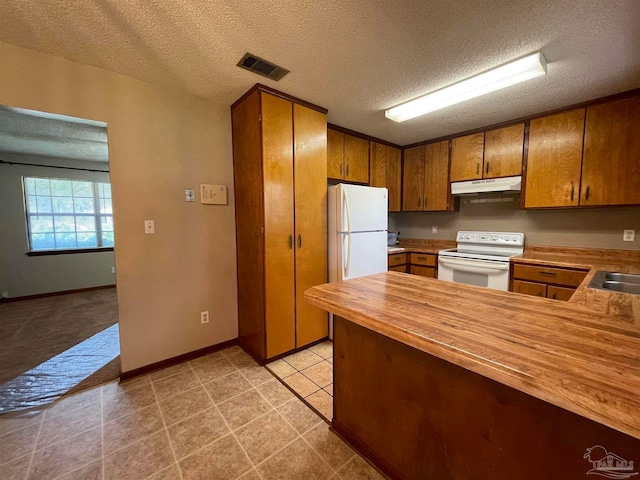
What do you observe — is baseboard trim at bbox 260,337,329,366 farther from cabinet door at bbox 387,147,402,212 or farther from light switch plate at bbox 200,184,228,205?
cabinet door at bbox 387,147,402,212

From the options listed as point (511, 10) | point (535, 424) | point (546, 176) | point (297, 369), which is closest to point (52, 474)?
point (297, 369)

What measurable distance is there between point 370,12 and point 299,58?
57 cm

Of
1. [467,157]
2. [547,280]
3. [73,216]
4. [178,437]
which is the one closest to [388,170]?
[467,157]

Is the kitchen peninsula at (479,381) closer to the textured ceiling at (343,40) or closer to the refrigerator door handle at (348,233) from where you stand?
the refrigerator door handle at (348,233)

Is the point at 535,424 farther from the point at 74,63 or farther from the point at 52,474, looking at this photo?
the point at 74,63

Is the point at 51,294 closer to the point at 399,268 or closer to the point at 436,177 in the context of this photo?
the point at 399,268

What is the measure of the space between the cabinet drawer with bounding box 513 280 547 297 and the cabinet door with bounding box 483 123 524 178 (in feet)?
4.00

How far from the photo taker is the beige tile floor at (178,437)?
1.35 metres

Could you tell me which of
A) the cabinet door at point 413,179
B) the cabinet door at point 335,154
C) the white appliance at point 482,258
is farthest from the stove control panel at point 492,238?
the cabinet door at point 335,154

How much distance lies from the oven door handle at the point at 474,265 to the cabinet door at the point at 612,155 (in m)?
0.93

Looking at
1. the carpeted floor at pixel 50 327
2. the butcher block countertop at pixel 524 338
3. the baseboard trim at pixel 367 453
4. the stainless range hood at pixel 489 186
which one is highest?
the stainless range hood at pixel 489 186

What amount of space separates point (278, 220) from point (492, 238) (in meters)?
2.74

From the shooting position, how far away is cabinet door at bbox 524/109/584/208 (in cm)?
249

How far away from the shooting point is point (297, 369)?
227 cm
